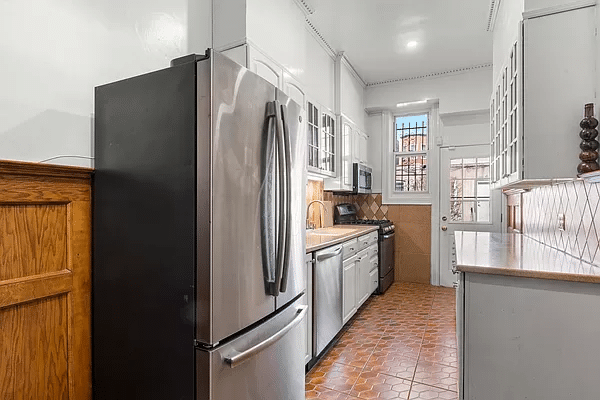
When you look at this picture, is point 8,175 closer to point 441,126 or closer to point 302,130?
point 302,130

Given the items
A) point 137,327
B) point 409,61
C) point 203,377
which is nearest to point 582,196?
point 203,377

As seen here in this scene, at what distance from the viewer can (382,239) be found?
4.64 metres

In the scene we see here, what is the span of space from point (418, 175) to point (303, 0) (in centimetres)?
334

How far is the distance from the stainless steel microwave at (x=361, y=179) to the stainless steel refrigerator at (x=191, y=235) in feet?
9.93

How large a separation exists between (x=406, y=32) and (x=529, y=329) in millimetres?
3165

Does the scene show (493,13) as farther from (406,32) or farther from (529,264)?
(529,264)

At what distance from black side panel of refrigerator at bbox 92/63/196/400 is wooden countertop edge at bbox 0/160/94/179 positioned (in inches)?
2.7

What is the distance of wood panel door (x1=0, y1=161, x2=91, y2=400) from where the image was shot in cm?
132

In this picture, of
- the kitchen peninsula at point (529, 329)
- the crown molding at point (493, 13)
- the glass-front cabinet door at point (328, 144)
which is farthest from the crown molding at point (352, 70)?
the kitchen peninsula at point (529, 329)

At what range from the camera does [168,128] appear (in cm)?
136

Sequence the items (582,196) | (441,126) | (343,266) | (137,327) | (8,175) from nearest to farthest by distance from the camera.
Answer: (8,175) → (137,327) → (582,196) → (343,266) → (441,126)

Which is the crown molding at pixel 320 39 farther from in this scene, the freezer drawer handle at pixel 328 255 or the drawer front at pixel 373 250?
the drawer front at pixel 373 250

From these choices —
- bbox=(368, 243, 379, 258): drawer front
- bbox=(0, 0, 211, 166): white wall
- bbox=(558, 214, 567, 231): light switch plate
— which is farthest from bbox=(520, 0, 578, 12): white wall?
bbox=(368, 243, 379, 258): drawer front

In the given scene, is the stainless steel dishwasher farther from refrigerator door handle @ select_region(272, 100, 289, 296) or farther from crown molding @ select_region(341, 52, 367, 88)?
crown molding @ select_region(341, 52, 367, 88)
